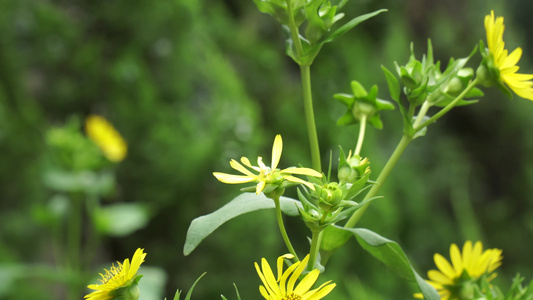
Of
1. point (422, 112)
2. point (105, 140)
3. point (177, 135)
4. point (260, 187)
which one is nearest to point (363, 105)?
point (422, 112)

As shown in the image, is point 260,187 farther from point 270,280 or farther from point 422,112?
point 422,112

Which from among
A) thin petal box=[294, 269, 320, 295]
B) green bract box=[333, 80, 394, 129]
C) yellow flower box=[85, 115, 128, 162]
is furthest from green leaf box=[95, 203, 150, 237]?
thin petal box=[294, 269, 320, 295]

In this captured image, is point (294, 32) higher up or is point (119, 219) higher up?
point (119, 219)

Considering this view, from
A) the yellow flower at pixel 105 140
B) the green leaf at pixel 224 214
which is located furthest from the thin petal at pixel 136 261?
the yellow flower at pixel 105 140

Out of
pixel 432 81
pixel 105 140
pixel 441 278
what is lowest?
pixel 441 278

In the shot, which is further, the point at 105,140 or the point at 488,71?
the point at 105,140

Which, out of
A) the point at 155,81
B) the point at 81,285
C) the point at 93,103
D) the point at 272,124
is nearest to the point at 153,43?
the point at 155,81

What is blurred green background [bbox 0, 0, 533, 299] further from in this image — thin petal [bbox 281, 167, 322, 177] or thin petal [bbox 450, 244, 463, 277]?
thin petal [bbox 281, 167, 322, 177]

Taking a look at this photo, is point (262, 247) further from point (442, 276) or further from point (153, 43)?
point (442, 276)
